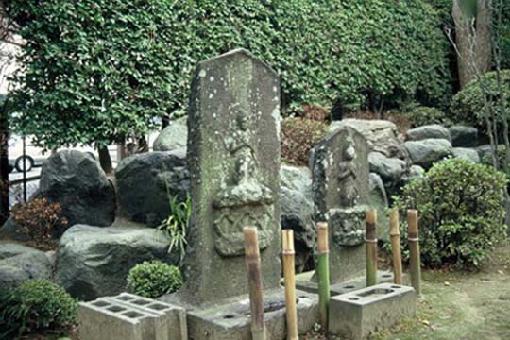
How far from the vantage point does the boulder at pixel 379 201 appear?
8.69 m

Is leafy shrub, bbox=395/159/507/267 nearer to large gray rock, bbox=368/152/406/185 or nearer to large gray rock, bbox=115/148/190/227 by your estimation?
large gray rock, bbox=368/152/406/185

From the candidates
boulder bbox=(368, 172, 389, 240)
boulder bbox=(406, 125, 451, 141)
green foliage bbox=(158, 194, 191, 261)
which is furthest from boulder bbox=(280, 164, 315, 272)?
boulder bbox=(406, 125, 451, 141)

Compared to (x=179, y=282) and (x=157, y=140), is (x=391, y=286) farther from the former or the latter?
(x=157, y=140)

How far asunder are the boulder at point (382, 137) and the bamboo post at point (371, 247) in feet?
15.8

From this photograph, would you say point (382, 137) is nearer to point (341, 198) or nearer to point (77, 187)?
point (341, 198)

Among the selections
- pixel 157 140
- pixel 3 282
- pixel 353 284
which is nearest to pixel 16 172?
pixel 157 140

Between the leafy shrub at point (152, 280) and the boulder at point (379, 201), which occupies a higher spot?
the boulder at point (379, 201)

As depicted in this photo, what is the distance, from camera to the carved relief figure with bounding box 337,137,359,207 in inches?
262

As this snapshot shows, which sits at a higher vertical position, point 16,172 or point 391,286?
point 16,172

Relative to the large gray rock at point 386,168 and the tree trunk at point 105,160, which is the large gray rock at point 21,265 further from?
the large gray rock at point 386,168

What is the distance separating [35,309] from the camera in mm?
5953

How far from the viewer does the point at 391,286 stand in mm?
6062

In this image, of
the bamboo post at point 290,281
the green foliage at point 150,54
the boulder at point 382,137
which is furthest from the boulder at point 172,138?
the bamboo post at point 290,281

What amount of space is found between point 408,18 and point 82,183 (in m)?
11.4
